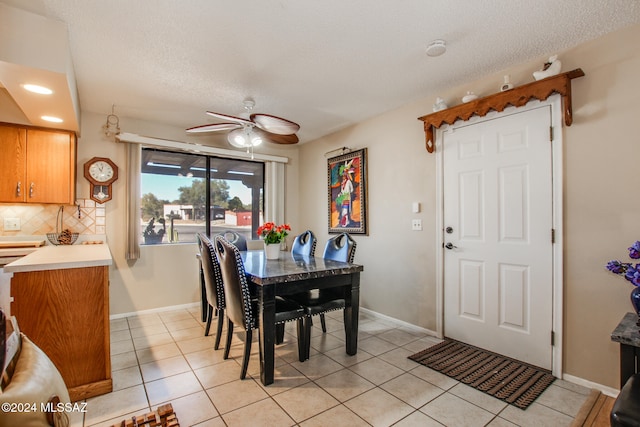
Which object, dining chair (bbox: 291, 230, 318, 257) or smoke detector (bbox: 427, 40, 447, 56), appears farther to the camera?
dining chair (bbox: 291, 230, 318, 257)

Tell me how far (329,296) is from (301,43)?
2052 millimetres

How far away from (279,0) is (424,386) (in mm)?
2696

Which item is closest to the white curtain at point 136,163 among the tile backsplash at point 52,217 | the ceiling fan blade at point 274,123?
the tile backsplash at point 52,217

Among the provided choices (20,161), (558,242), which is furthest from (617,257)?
(20,161)

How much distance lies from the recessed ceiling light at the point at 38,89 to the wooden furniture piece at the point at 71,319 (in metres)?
1.27

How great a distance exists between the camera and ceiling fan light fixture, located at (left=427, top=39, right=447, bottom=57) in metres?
2.23

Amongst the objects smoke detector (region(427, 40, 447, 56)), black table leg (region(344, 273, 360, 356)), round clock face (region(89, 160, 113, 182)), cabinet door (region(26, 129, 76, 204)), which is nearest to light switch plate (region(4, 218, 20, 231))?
cabinet door (region(26, 129, 76, 204))

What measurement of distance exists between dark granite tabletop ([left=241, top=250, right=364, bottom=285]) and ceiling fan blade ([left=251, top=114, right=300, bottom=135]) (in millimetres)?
1191

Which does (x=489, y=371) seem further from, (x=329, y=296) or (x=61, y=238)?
(x=61, y=238)

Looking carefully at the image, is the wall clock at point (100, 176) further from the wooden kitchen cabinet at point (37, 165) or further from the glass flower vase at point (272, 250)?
the glass flower vase at point (272, 250)

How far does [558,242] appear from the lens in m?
2.34

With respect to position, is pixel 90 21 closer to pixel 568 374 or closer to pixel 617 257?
pixel 617 257

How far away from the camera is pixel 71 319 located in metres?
2.02

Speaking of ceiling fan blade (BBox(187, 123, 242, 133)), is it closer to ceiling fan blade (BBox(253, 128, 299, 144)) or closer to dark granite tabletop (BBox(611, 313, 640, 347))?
ceiling fan blade (BBox(253, 128, 299, 144))
